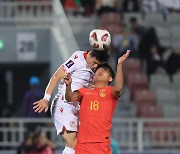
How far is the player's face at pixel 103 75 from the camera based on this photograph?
46.3ft

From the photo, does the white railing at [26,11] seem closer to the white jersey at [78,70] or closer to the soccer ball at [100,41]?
the white jersey at [78,70]

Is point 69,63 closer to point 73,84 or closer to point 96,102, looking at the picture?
point 73,84

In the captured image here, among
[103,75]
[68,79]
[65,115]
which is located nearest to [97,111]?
[103,75]

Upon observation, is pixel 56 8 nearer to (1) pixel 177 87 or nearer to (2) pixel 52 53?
(2) pixel 52 53

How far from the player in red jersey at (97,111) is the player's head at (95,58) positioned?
14.9 inches

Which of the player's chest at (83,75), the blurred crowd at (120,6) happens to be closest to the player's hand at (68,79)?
the player's chest at (83,75)

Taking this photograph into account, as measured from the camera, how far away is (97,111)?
14.2 m

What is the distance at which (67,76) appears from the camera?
45.2 feet

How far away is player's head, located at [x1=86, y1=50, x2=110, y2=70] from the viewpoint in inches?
575

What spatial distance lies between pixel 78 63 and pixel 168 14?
13.3m

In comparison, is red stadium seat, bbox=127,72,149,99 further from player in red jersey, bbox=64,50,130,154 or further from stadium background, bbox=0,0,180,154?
player in red jersey, bbox=64,50,130,154

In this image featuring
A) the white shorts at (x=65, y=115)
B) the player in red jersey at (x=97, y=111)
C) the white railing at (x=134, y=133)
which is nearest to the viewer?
the player in red jersey at (x=97, y=111)

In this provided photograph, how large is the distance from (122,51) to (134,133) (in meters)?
2.48

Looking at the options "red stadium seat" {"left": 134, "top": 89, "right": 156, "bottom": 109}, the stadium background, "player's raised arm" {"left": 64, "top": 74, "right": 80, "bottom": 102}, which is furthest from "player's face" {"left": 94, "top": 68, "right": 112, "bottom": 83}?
"red stadium seat" {"left": 134, "top": 89, "right": 156, "bottom": 109}
